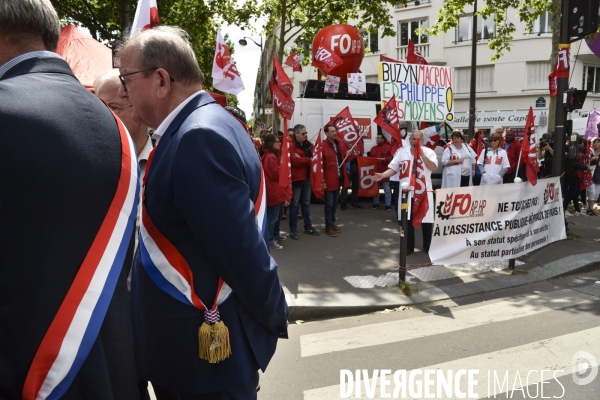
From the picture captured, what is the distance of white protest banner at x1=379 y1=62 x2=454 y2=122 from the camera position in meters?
9.43

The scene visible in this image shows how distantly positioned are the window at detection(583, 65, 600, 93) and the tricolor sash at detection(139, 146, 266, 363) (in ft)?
107

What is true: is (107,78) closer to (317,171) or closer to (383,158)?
(317,171)

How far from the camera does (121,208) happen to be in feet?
4.81

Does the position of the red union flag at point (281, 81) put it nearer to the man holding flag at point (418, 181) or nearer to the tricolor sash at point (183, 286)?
the man holding flag at point (418, 181)

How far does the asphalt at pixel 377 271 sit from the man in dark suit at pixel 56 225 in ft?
13.2

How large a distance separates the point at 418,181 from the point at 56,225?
631cm

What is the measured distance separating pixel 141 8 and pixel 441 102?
7.11m

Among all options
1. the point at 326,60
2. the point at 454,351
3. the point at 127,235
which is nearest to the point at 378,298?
the point at 454,351

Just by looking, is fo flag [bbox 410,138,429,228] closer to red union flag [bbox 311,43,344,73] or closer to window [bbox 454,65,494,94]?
red union flag [bbox 311,43,344,73]

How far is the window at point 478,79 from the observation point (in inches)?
1190

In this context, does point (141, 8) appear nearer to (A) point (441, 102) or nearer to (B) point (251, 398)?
(B) point (251, 398)

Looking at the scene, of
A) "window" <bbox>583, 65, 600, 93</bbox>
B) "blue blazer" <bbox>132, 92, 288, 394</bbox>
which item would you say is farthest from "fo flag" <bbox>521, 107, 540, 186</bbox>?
"window" <bbox>583, 65, 600, 93</bbox>

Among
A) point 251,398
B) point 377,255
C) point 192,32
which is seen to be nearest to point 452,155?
point 377,255

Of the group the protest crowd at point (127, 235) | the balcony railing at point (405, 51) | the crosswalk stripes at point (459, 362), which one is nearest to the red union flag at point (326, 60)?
the crosswalk stripes at point (459, 362)
